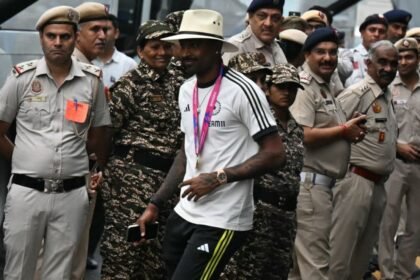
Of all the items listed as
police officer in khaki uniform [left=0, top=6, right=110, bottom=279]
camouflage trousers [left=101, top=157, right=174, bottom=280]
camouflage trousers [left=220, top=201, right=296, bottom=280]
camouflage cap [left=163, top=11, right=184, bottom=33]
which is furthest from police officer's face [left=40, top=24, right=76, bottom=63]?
camouflage trousers [left=220, top=201, right=296, bottom=280]

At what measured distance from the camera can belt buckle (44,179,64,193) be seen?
23.6 feet

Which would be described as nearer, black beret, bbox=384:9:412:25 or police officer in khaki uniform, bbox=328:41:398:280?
police officer in khaki uniform, bbox=328:41:398:280

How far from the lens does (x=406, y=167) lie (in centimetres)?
1059

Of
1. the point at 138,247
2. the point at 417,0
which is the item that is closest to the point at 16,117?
the point at 138,247

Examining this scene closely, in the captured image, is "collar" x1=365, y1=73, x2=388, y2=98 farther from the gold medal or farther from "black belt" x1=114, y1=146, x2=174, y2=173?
"black belt" x1=114, y1=146, x2=174, y2=173

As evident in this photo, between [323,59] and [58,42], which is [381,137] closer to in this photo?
[323,59]

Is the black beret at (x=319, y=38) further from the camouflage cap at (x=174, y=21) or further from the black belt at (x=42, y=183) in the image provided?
the black belt at (x=42, y=183)

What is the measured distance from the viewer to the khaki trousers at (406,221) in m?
10.5

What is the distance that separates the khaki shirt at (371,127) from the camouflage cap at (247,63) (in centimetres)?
144

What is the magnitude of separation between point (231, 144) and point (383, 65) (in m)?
3.17

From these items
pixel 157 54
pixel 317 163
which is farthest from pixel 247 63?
pixel 317 163

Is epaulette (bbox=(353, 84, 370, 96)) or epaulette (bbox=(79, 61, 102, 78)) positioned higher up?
epaulette (bbox=(79, 61, 102, 78))

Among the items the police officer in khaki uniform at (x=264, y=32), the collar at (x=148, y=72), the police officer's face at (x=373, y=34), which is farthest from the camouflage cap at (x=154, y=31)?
the police officer's face at (x=373, y=34)

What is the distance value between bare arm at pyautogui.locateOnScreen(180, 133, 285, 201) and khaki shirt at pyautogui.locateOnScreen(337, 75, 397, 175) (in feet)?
9.05
